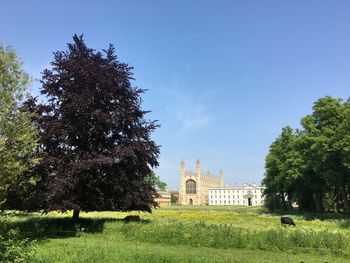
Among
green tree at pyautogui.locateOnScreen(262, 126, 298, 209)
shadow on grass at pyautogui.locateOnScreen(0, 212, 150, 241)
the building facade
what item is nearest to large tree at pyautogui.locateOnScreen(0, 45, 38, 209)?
shadow on grass at pyautogui.locateOnScreen(0, 212, 150, 241)

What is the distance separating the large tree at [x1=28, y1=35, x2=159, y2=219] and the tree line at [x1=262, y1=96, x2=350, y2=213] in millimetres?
24889

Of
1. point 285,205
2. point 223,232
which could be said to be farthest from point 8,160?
point 285,205

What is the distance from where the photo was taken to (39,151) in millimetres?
28594

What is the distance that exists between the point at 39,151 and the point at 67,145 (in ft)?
6.95

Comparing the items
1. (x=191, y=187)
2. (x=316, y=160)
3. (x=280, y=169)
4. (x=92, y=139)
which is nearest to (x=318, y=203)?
(x=280, y=169)

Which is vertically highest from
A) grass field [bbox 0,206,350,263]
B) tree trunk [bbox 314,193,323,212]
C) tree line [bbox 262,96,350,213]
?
tree line [bbox 262,96,350,213]

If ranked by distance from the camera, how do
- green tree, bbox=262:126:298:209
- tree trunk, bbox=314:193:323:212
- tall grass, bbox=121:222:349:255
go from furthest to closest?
green tree, bbox=262:126:298:209 < tree trunk, bbox=314:193:323:212 < tall grass, bbox=121:222:349:255

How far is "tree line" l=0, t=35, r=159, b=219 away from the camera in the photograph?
28.0m

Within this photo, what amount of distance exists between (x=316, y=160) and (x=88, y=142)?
34.5m

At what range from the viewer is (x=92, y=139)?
31141 mm

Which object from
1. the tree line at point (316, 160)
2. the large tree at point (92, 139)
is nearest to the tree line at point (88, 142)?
the large tree at point (92, 139)

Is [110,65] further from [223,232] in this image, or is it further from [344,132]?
[344,132]

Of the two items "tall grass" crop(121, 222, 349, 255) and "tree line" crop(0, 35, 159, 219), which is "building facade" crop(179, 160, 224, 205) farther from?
"tall grass" crop(121, 222, 349, 255)

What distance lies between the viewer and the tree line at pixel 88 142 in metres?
28.0
